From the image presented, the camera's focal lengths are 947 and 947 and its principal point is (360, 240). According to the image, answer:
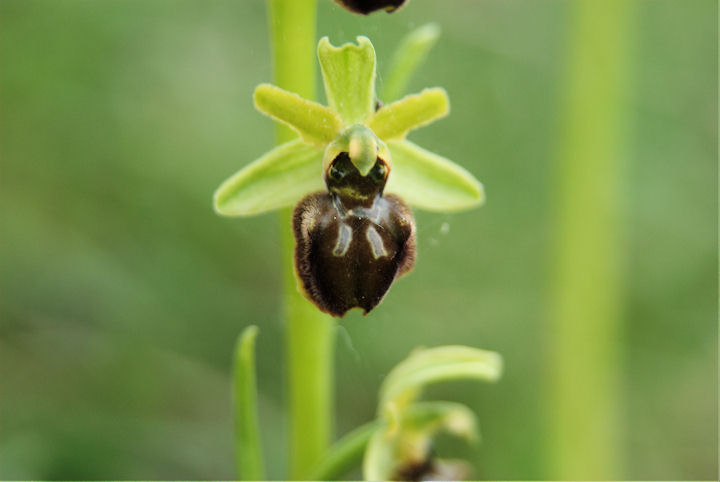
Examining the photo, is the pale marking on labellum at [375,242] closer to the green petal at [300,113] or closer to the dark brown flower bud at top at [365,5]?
the green petal at [300,113]

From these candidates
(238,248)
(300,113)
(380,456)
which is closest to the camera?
(300,113)

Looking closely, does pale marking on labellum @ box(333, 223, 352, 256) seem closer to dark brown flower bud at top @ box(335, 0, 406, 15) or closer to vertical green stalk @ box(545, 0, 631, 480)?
dark brown flower bud at top @ box(335, 0, 406, 15)

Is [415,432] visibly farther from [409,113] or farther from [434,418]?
[409,113]

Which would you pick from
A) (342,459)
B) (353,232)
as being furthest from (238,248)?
(353,232)

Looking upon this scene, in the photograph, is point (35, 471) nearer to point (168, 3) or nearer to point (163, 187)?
point (163, 187)

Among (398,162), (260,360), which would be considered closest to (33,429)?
(260,360)

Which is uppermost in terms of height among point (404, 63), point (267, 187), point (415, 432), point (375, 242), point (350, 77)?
point (404, 63)

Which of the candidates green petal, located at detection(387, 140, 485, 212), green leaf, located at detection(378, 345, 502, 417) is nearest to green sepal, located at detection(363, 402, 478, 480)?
green leaf, located at detection(378, 345, 502, 417)
